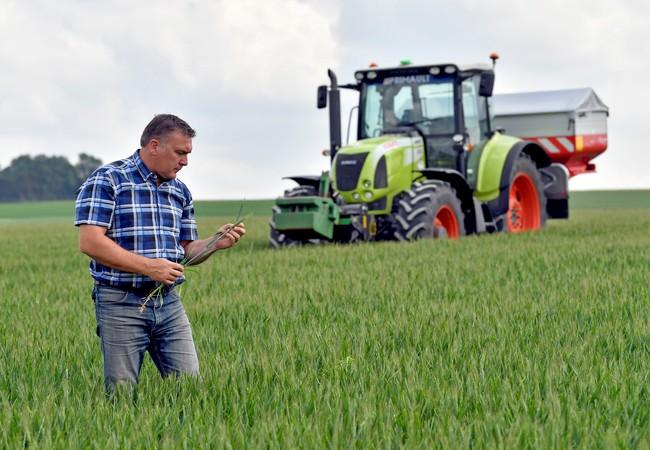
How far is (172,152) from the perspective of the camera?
4.81 metres

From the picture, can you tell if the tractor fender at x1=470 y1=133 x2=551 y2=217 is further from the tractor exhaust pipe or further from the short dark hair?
the short dark hair

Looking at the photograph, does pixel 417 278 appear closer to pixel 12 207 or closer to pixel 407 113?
pixel 407 113

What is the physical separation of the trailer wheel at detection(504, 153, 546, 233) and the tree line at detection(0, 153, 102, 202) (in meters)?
61.1

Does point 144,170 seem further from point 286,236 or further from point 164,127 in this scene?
point 286,236

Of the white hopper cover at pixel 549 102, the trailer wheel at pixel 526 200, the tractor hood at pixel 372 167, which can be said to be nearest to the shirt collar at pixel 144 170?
the tractor hood at pixel 372 167

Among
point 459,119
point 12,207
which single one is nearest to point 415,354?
point 459,119

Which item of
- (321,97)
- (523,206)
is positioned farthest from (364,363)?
(523,206)

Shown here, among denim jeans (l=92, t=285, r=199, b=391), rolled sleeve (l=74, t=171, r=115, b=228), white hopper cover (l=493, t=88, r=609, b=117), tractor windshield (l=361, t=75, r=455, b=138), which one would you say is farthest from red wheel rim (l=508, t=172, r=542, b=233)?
rolled sleeve (l=74, t=171, r=115, b=228)

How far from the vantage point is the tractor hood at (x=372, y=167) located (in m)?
14.8

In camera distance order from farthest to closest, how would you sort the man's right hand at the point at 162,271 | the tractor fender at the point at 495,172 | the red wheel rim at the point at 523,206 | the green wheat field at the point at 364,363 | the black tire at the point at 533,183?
the red wheel rim at the point at 523,206, the black tire at the point at 533,183, the tractor fender at the point at 495,172, the man's right hand at the point at 162,271, the green wheat field at the point at 364,363

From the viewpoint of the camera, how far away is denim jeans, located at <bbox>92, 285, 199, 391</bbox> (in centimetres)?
488

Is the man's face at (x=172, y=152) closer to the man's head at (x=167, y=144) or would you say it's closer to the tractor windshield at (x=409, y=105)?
the man's head at (x=167, y=144)

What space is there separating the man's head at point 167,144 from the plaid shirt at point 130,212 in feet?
0.35

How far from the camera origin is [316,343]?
630 cm
